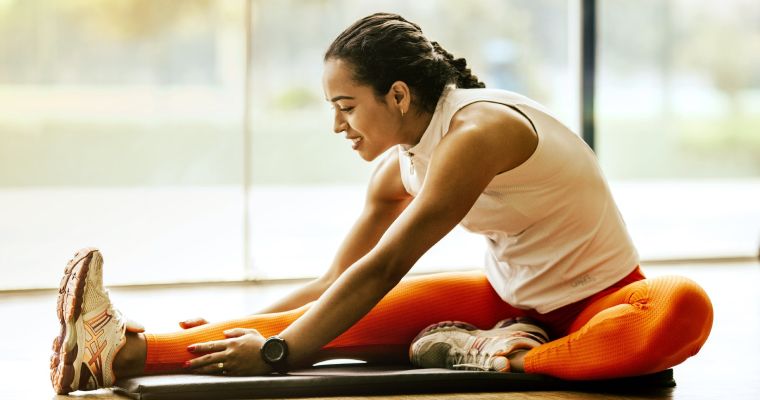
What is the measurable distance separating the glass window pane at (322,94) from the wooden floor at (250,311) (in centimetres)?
41

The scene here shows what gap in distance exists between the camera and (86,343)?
192 cm

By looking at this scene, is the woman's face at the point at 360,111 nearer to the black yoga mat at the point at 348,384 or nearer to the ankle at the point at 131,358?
the black yoga mat at the point at 348,384

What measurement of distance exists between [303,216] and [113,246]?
0.79 m

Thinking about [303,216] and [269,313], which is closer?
[269,313]

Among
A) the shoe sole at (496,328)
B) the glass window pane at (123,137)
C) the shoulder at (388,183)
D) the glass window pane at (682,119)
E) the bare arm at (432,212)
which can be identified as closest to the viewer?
the bare arm at (432,212)

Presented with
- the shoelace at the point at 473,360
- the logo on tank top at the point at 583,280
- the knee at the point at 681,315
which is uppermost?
the logo on tank top at the point at 583,280

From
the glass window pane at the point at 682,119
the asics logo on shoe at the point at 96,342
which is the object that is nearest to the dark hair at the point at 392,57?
the asics logo on shoe at the point at 96,342

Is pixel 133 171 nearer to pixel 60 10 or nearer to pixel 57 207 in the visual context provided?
pixel 57 207

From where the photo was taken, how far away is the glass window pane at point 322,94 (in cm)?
420

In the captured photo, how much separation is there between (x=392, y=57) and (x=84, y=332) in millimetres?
775

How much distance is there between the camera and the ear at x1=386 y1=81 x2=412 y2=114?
1.97 m

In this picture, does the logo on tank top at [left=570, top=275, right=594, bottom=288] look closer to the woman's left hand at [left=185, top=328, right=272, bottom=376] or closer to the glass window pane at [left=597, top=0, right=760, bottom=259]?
the woman's left hand at [left=185, top=328, right=272, bottom=376]

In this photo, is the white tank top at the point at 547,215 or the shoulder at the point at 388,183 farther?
the shoulder at the point at 388,183

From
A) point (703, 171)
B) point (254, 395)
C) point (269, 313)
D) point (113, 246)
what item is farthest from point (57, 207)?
point (703, 171)
